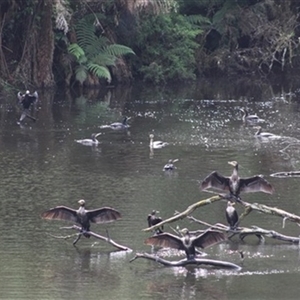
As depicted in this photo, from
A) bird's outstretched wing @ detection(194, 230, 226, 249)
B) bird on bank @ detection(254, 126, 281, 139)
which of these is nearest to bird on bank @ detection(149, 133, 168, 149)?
bird on bank @ detection(254, 126, 281, 139)

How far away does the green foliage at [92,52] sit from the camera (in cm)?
4312

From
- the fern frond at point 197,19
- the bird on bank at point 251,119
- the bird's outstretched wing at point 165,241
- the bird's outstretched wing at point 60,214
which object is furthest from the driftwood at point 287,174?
the fern frond at point 197,19

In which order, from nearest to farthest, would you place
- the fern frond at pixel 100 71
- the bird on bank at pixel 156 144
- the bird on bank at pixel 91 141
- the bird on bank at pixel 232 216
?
the bird on bank at pixel 232 216 → the bird on bank at pixel 156 144 → the bird on bank at pixel 91 141 → the fern frond at pixel 100 71

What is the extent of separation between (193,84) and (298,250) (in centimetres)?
2916

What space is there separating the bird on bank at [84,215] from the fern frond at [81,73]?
24.9 m

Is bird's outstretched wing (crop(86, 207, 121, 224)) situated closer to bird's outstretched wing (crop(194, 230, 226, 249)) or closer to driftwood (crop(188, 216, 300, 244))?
driftwood (crop(188, 216, 300, 244))

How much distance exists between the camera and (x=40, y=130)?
31844 mm

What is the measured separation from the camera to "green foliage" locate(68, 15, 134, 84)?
43.1m

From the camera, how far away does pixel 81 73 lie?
43.2 m

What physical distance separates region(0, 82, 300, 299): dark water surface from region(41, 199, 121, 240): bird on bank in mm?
481

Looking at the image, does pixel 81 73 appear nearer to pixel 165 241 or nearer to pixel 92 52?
pixel 92 52

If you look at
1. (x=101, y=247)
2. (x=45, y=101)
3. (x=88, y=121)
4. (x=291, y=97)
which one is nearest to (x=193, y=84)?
(x=291, y=97)

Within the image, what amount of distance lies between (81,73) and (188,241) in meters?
27.0

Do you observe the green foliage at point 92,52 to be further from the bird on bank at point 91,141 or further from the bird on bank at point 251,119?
the bird on bank at point 91,141
